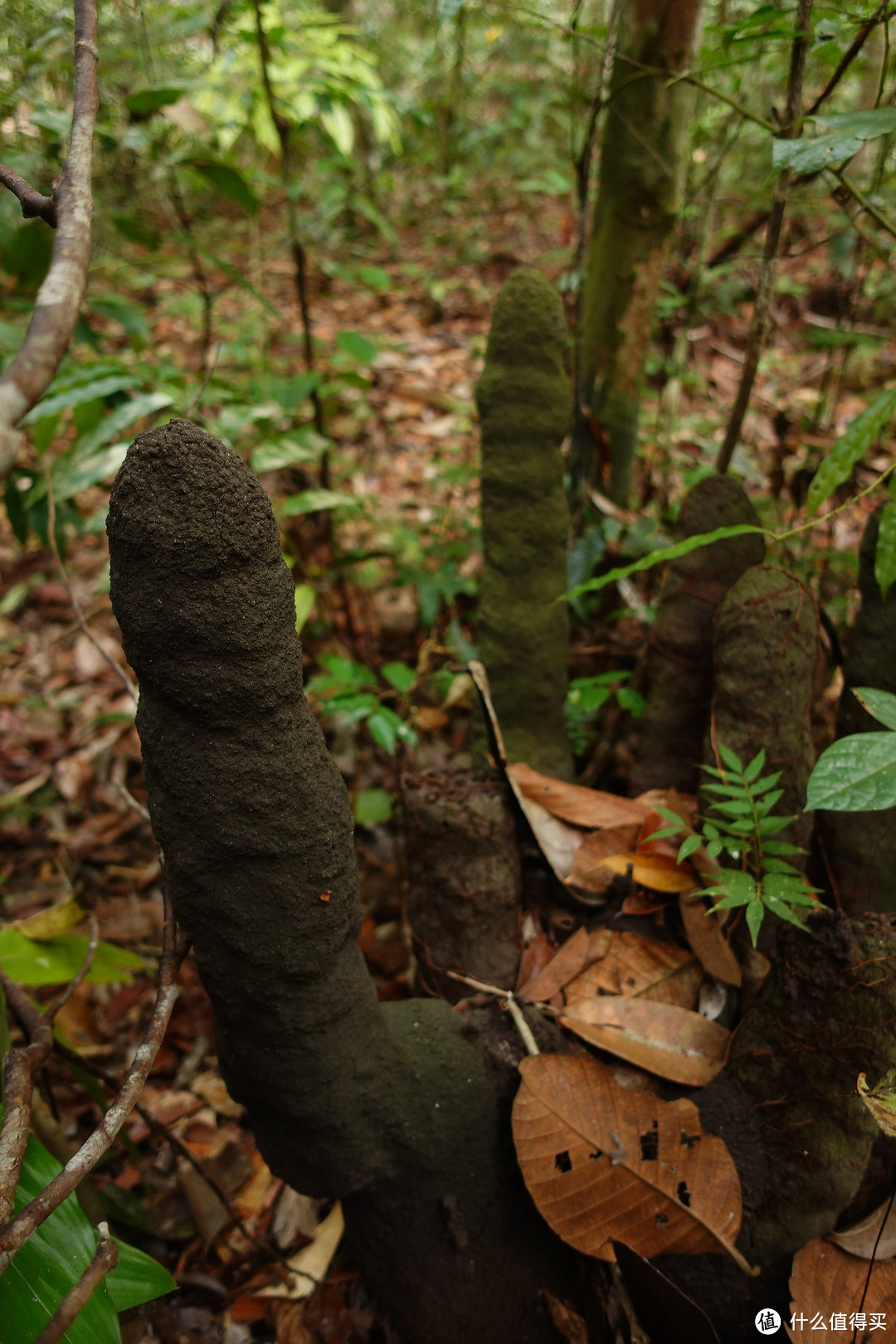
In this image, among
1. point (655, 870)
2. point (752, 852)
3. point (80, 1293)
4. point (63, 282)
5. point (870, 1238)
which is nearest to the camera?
point (63, 282)

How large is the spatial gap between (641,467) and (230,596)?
10.2 ft

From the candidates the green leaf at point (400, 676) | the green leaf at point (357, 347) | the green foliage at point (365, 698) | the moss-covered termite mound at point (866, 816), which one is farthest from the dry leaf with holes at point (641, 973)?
the green leaf at point (357, 347)

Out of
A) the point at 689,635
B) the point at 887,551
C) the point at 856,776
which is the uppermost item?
the point at 887,551

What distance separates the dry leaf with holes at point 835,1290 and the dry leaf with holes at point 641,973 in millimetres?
469

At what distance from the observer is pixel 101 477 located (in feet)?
7.64

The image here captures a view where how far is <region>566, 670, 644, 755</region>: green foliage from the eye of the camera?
88.9 inches

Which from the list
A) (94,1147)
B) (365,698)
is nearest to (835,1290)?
(94,1147)

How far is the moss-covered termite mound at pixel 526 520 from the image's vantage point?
2090 millimetres

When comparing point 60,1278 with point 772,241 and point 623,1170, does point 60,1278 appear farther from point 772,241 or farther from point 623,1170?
point 772,241

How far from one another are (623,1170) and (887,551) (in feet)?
4.40

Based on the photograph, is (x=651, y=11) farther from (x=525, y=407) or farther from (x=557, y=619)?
(x=557, y=619)

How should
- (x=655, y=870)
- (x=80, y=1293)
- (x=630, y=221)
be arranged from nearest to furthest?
1. (x=80, y=1293)
2. (x=655, y=870)
3. (x=630, y=221)

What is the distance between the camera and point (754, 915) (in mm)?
1382

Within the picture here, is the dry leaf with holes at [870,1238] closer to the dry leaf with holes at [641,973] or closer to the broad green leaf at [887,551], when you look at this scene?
the dry leaf with holes at [641,973]
